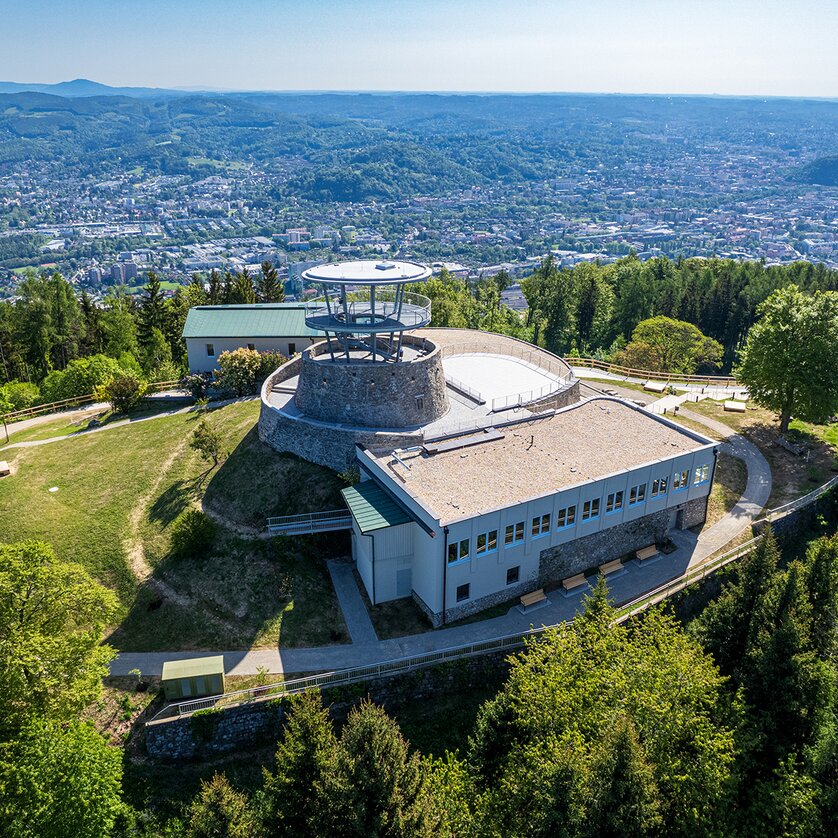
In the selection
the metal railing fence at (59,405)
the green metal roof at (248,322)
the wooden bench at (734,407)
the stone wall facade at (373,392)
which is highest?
the stone wall facade at (373,392)

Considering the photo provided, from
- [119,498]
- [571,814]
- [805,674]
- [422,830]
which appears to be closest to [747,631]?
[805,674]

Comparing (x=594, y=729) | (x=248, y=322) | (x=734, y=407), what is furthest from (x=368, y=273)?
(x=734, y=407)

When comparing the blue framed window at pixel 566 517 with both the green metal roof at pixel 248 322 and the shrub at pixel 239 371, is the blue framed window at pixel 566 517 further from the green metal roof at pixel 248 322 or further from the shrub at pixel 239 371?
the green metal roof at pixel 248 322

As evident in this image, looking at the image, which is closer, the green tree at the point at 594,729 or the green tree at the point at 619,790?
the green tree at the point at 619,790

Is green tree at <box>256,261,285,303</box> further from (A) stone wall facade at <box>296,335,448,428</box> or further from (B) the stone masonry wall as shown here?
(B) the stone masonry wall

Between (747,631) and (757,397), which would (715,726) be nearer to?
(747,631)

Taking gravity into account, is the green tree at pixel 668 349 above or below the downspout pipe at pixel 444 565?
below

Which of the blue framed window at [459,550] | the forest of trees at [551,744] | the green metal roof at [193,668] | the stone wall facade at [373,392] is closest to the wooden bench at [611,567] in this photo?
the forest of trees at [551,744]
